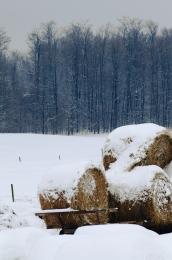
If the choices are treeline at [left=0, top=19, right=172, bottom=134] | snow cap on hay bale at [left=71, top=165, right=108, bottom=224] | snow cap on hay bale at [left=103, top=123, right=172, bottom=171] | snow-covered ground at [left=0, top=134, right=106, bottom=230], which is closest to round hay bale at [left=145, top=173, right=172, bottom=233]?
snow cap on hay bale at [left=71, top=165, right=108, bottom=224]

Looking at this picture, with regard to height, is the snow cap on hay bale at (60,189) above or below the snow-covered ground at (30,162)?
above

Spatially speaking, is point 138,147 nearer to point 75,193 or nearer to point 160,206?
point 160,206

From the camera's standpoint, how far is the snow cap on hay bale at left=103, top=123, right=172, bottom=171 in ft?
46.1

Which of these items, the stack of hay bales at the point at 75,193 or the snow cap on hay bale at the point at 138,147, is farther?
the snow cap on hay bale at the point at 138,147

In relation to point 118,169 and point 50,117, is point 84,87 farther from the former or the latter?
point 118,169

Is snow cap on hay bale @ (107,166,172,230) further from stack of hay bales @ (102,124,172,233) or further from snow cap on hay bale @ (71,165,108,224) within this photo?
snow cap on hay bale @ (71,165,108,224)

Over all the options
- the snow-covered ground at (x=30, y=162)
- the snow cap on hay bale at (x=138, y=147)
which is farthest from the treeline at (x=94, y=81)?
the snow cap on hay bale at (x=138, y=147)

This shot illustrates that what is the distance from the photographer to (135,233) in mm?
5527

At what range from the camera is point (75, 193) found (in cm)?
1181

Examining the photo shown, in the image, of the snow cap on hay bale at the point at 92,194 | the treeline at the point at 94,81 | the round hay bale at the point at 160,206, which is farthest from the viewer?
the treeline at the point at 94,81

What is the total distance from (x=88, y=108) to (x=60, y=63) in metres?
10.5

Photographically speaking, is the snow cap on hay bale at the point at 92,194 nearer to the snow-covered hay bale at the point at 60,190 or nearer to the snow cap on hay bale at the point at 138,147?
the snow-covered hay bale at the point at 60,190

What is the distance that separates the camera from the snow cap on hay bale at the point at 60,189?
1193 cm

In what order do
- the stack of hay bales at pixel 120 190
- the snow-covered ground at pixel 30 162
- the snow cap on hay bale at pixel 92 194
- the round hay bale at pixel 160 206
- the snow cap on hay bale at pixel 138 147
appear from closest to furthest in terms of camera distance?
the snow cap on hay bale at pixel 92 194
the stack of hay bales at pixel 120 190
the round hay bale at pixel 160 206
the snow-covered ground at pixel 30 162
the snow cap on hay bale at pixel 138 147
